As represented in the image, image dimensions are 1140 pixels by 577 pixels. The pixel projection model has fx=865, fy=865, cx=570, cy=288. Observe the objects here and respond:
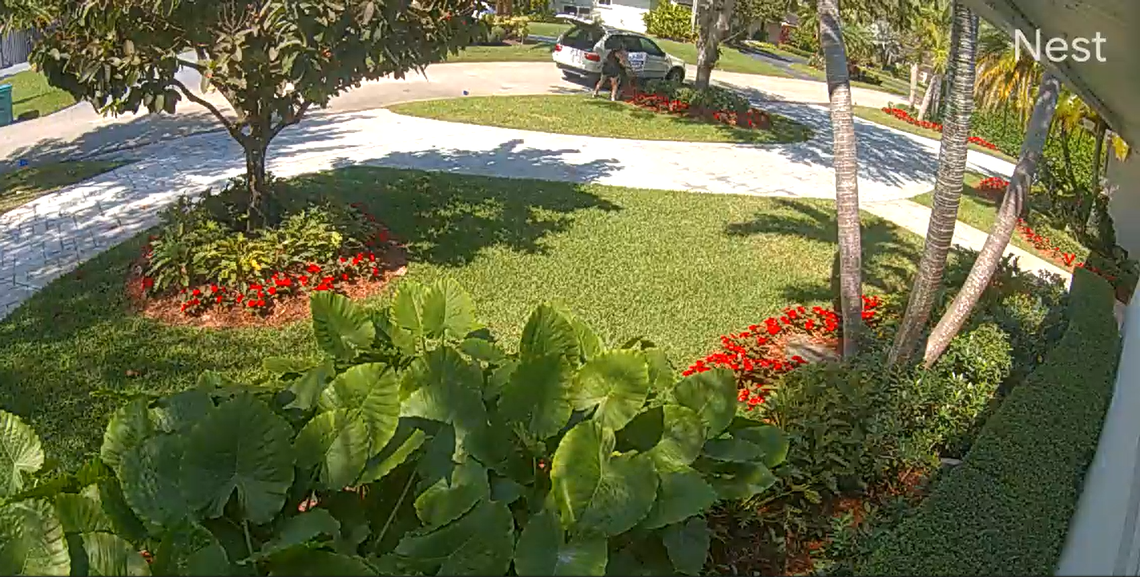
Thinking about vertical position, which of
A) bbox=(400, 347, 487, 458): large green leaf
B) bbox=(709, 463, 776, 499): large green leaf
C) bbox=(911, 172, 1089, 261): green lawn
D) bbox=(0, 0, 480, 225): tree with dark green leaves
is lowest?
bbox=(911, 172, 1089, 261): green lawn

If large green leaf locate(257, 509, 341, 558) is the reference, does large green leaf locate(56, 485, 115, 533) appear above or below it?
below

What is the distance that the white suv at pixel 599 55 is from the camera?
18.9 metres

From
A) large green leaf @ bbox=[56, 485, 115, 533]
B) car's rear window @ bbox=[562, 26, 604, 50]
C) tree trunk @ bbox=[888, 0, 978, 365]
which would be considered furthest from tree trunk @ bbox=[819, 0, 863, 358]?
car's rear window @ bbox=[562, 26, 604, 50]

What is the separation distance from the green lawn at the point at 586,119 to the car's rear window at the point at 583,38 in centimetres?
283

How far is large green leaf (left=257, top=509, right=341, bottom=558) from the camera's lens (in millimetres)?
2311

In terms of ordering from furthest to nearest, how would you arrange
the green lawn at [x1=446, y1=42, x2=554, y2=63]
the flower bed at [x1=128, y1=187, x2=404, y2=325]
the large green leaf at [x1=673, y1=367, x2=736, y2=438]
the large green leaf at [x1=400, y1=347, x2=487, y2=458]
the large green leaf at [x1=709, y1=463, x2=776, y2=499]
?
the green lawn at [x1=446, y1=42, x2=554, y2=63], the flower bed at [x1=128, y1=187, x2=404, y2=325], the large green leaf at [x1=673, y1=367, x2=736, y2=438], the large green leaf at [x1=709, y1=463, x2=776, y2=499], the large green leaf at [x1=400, y1=347, x2=487, y2=458]

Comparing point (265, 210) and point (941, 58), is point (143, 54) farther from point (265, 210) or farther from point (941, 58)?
point (941, 58)

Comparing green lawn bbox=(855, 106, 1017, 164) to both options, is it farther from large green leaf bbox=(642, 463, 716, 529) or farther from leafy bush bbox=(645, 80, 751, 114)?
large green leaf bbox=(642, 463, 716, 529)

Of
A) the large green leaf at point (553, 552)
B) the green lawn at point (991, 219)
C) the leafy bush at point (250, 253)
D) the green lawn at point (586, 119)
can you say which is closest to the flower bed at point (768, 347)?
the large green leaf at point (553, 552)

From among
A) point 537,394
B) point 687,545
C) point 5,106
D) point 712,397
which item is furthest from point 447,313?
point 5,106

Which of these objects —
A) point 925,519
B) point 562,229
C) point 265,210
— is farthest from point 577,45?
point 925,519

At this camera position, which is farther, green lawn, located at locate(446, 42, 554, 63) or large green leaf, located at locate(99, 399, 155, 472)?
green lawn, located at locate(446, 42, 554, 63)

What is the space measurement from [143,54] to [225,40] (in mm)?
574

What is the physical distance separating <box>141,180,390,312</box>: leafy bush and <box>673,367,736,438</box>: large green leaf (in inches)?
163
